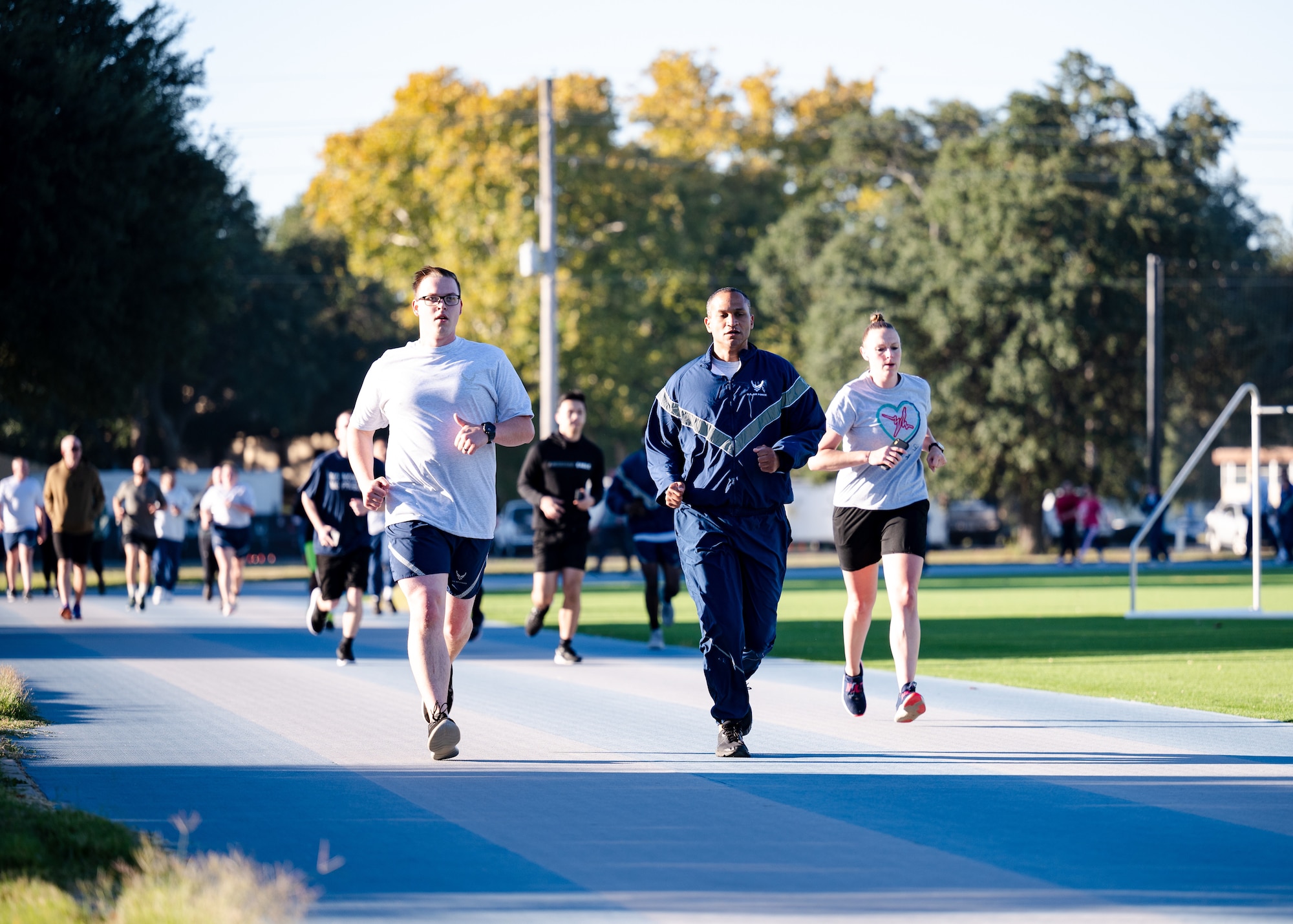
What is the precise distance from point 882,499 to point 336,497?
6339 mm

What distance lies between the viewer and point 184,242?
955 inches

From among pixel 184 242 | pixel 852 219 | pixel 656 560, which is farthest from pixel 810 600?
pixel 852 219

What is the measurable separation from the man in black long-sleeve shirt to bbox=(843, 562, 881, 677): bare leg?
4.63 metres

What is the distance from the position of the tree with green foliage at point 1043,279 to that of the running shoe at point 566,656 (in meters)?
34.5

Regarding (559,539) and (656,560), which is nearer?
(559,539)

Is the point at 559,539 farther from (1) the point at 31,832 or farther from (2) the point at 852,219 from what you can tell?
(2) the point at 852,219

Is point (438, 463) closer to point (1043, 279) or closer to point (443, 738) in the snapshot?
point (443, 738)

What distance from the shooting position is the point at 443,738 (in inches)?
301

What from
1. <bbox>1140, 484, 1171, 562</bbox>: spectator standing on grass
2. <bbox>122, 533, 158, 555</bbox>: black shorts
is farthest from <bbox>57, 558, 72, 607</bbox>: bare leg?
<bbox>1140, 484, 1171, 562</bbox>: spectator standing on grass

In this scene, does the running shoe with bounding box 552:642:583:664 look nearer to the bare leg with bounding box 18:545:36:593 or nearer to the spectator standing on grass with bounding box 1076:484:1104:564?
the bare leg with bounding box 18:545:36:593

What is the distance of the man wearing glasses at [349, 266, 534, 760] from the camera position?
305 inches

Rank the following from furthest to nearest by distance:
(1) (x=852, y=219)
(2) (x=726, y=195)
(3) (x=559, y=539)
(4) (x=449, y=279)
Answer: (2) (x=726, y=195) → (1) (x=852, y=219) → (3) (x=559, y=539) → (4) (x=449, y=279)

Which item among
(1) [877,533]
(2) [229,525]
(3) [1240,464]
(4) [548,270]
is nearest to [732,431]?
(1) [877,533]

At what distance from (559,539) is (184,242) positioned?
40.6 feet
